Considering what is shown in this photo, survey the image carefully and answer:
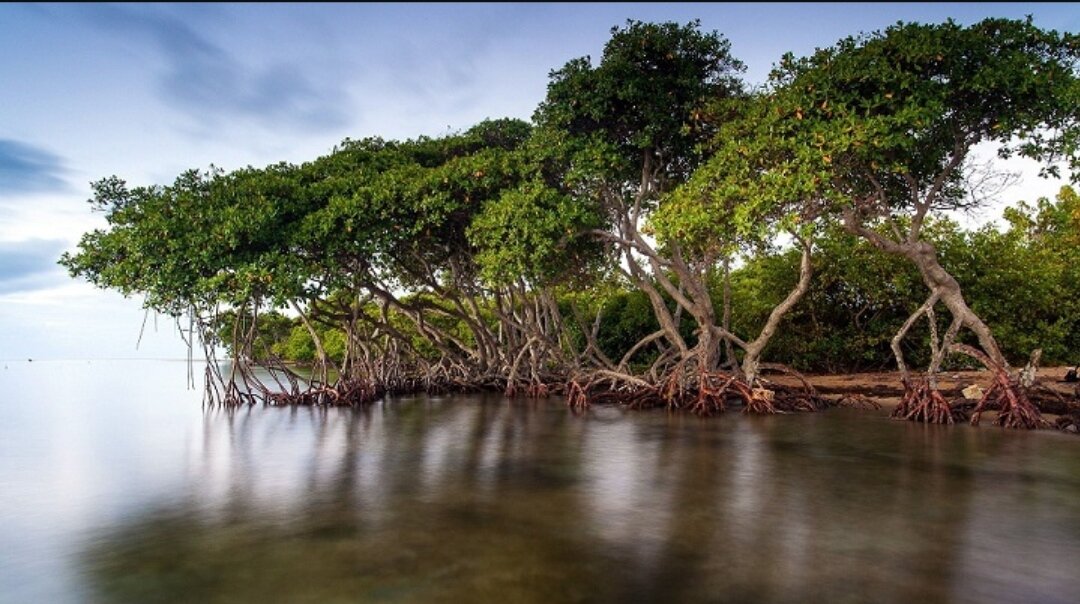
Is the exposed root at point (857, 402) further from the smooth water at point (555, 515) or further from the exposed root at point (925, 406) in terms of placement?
the smooth water at point (555, 515)

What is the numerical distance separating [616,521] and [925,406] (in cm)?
867

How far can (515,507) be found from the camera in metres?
6.89

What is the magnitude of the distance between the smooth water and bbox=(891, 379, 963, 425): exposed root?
577mm

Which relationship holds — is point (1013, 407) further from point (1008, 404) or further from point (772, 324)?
point (772, 324)

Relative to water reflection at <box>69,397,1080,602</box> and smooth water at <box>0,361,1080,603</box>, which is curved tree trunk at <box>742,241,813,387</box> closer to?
smooth water at <box>0,361,1080,603</box>

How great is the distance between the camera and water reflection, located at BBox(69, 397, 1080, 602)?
15.8ft

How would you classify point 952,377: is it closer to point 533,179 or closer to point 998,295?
point 998,295

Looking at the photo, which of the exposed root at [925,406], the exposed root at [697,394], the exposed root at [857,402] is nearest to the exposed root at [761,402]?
the exposed root at [697,394]

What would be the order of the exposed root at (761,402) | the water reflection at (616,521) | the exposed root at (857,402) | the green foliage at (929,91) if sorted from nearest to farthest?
the water reflection at (616,521) → the green foliage at (929,91) → the exposed root at (761,402) → the exposed root at (857,402)

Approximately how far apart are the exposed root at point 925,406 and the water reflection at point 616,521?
3.02 ft

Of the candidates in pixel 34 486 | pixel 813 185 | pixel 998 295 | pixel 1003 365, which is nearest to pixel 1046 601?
pixel 813 185

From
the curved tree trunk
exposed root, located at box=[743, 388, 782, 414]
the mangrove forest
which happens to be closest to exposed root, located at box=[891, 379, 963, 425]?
the mangrove forest

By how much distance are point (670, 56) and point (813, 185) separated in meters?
4.62

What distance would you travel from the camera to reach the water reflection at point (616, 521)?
A: 481 centimetres
